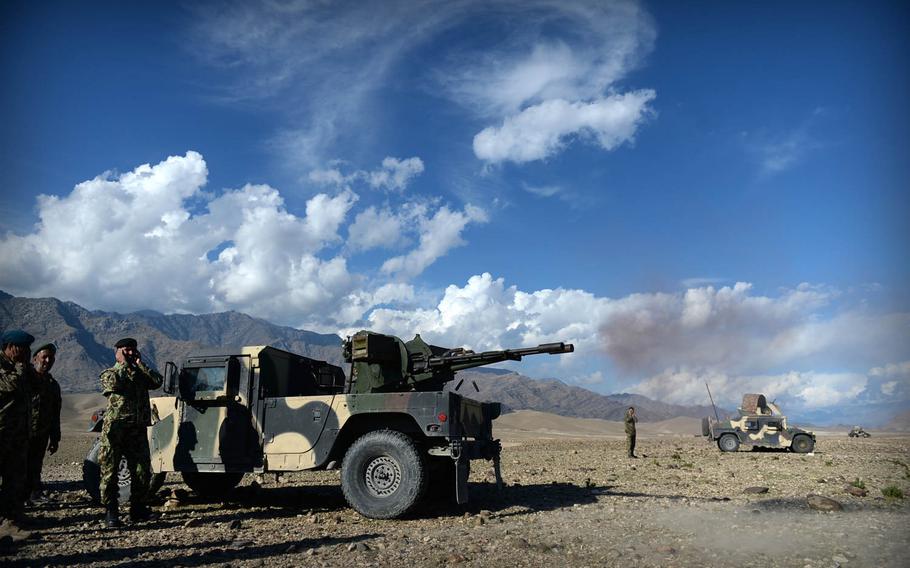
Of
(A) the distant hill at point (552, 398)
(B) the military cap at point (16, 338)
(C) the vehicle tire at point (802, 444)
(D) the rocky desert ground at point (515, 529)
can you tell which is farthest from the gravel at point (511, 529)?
(A) the distant hill at point (552, 398)

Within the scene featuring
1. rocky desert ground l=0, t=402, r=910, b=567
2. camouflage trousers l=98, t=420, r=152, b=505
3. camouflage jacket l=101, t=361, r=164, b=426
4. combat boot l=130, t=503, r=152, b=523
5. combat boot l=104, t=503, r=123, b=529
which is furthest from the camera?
combat boot l=130, t=503, r=152, b=523

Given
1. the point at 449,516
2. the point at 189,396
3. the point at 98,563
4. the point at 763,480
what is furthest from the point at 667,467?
the point at 98,563

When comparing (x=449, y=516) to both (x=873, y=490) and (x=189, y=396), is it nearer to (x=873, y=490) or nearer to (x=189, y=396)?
(x=189, y=396)

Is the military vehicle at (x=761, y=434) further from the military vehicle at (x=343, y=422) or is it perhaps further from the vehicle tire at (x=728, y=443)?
the military vehicle at (x=343, y=422)

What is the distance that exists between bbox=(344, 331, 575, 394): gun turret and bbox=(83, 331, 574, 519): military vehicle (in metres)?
0.02

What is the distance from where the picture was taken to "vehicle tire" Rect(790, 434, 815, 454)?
21.6 meters

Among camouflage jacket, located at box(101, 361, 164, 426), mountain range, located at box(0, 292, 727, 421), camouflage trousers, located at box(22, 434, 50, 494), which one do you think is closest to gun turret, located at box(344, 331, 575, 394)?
camouflage jacket, located at box(101, 361, 164, 426)

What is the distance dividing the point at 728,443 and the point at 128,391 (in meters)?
20.7

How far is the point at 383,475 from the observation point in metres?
7.80

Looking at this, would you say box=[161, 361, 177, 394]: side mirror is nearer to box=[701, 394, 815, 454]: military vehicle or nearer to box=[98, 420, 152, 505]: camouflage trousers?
box=[98, 420, 152, 505]: camouflage trousers

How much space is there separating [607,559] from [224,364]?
18.7 feet

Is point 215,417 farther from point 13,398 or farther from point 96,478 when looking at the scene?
point 13,398

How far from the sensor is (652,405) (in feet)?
612

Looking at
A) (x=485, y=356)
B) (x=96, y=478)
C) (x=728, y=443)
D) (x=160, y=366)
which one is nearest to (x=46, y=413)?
(x=96, y=478)
